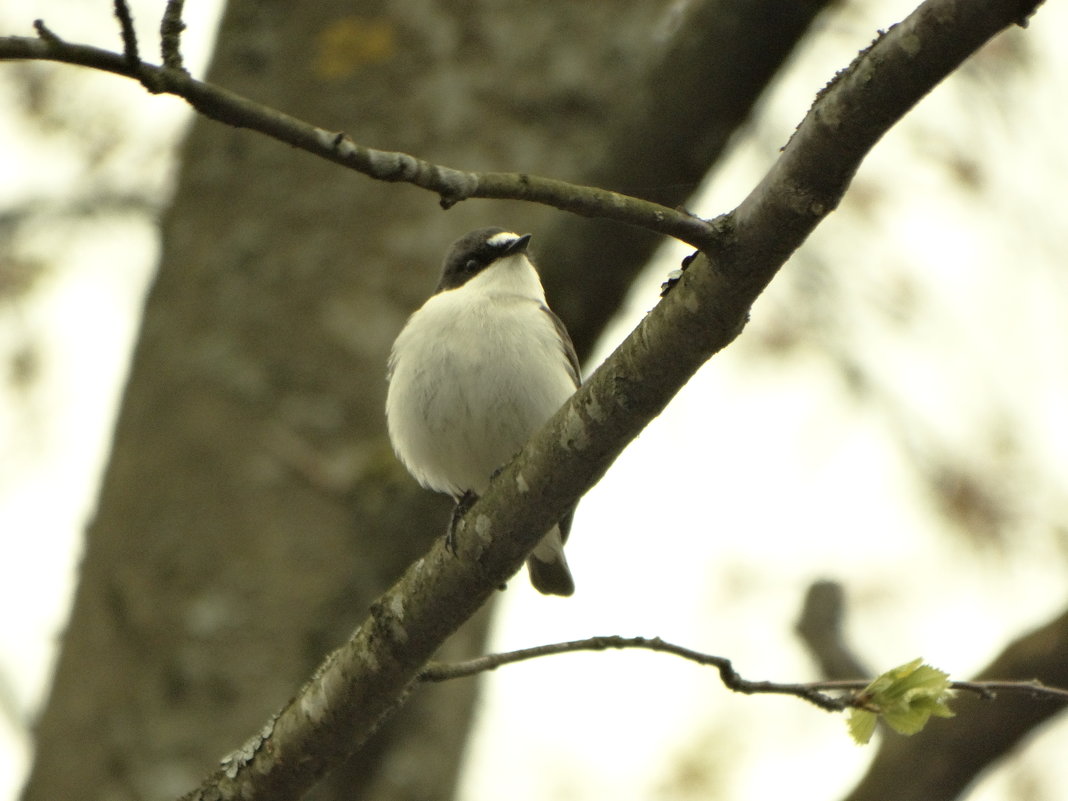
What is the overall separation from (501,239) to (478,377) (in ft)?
2.65

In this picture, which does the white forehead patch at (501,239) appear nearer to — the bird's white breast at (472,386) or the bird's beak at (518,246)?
the bird's beak at (518,246)

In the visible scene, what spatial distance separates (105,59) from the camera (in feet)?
6.17

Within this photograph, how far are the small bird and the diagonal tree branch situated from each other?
1156 mm

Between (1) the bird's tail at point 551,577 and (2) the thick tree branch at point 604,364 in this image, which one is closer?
(2) the thick tree branch at point 604,364

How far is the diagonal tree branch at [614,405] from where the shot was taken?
6.30 ft

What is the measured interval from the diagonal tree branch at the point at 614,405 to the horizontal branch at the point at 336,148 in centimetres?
12

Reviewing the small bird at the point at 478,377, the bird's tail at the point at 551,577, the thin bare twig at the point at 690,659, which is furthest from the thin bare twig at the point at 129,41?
the bird's tail at the point at 551,577

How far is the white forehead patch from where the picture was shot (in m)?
4.77

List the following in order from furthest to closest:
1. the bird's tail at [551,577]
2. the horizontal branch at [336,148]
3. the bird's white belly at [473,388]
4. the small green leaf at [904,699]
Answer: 1. the bird's tail at [551,577]
2. the bird's white belly at [473,388]
3. the small green leaf at [904,699]
4. the horizontal branch at [336,148]

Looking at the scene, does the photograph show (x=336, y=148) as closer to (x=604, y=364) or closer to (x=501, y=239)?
(x=604, y=364)

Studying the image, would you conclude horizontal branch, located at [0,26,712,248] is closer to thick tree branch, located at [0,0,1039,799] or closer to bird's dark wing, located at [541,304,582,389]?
thick tree branch, located at [0,0,1039,799]

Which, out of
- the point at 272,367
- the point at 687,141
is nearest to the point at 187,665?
the point at 272,367

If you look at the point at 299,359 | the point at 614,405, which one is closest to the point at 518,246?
the point at 299,359

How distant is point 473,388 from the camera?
13.7 ft
